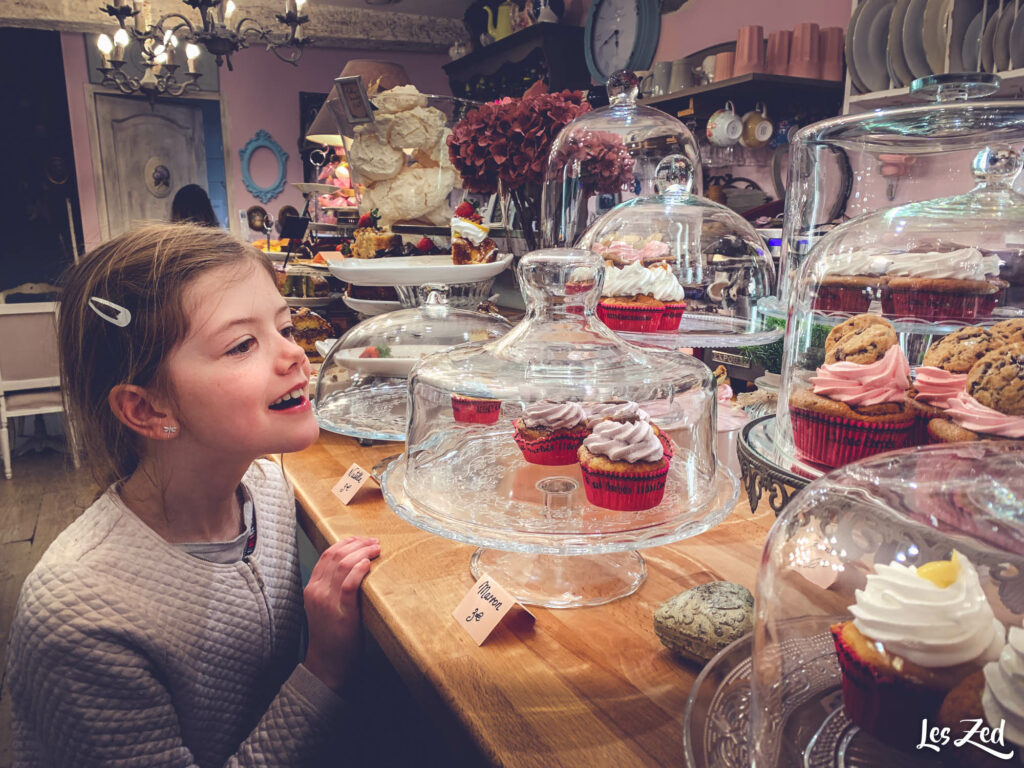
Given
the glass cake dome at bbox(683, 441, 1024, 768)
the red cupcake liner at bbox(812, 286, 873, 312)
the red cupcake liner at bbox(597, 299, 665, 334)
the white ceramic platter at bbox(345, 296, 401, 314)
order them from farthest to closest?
the white ceramic platter at bbox(345, 296, 401, 314), the red cupcake liner at bbox(597, 299, 665, 334), the red cupcake liner at bbox(812, 286, 873, 312), the glass cake dome at bbox(683, 441, 1024, 768)

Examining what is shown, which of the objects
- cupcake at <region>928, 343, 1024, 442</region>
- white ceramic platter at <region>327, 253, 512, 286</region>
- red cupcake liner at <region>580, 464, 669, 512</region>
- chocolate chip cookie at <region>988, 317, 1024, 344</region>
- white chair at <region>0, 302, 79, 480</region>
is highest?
white ceramic platter at <region>327, 253, 512, 286</region>

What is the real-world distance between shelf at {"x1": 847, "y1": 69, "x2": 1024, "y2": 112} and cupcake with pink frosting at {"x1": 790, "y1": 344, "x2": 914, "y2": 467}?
6.77ft

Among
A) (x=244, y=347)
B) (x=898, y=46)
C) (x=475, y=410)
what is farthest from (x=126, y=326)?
(x=898, y=46)

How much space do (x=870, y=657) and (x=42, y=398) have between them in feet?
16.4

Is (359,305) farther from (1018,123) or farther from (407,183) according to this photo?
(1018,123)

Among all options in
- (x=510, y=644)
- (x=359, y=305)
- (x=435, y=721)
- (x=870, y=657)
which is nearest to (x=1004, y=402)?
(x=870, y=657)

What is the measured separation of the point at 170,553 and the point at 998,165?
143 cm

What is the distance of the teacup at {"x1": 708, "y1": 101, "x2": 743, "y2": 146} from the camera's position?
4.09m

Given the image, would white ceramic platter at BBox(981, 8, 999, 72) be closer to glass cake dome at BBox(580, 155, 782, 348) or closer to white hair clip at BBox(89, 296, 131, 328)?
glass cake dome at BBox(580, 155, 782, 348)

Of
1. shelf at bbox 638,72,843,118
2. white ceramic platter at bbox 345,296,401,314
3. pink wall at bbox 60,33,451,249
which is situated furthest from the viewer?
pink wall at bbox 60,33,451,249

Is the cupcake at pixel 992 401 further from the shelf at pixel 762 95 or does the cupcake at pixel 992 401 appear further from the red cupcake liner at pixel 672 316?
the shelf at pixel 762 95

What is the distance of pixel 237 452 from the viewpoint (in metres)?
1.15

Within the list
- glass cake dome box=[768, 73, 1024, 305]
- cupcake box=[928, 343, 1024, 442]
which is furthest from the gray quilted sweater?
glass cake dome box=[768, 73, 1024, 305]

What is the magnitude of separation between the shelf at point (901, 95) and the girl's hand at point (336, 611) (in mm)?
2538
